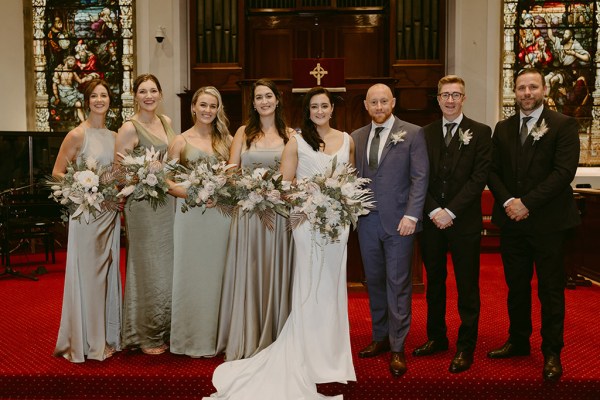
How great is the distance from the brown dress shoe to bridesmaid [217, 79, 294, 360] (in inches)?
29.9

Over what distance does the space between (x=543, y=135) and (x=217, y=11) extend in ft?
26.0

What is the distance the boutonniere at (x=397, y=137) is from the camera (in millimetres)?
3841

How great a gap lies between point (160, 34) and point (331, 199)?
26.1 ft

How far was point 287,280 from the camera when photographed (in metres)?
4.07

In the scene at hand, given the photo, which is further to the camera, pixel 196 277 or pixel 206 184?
pixel 196 277

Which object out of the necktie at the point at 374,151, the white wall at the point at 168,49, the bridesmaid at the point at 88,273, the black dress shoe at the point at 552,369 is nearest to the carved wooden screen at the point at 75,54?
the white wall at the point at 168,49

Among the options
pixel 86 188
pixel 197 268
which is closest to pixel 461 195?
pixel 197 268

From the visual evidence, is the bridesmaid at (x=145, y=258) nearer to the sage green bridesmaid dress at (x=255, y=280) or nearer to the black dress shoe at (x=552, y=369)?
the sage green bridesmaid dress at (x=255, y=280)

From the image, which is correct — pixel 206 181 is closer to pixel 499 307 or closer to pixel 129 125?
pixel 129 125

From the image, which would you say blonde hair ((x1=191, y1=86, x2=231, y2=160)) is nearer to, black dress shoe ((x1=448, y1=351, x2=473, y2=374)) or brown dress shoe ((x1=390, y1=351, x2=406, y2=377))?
brown dress shoe ((x1=390, y1=351, x2=406, y2=377))

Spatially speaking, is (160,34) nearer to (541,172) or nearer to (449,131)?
(449,131)

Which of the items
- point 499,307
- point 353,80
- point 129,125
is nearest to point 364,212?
point 129,125

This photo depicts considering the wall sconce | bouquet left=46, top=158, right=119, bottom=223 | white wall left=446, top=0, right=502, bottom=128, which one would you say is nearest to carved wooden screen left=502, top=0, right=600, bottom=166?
white wall left=446, top=0, right=502, bottom=128

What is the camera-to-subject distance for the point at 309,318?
374 centimetres
